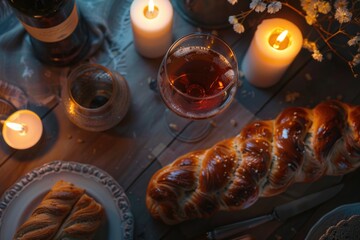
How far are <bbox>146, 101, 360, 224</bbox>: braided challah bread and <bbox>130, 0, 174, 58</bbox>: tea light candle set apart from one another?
11.1 inches

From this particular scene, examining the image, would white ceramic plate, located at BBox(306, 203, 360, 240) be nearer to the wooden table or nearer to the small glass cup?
the wooden table

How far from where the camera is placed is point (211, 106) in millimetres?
825

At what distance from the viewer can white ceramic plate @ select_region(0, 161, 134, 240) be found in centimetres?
92

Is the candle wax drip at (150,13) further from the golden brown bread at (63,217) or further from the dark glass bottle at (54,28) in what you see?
the golden brown bread at (63,217)

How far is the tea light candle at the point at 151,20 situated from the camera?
97 centimetres

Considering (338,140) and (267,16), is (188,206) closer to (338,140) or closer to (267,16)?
(338,140)

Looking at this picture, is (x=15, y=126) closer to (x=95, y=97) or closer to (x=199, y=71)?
(x=95, y=97)

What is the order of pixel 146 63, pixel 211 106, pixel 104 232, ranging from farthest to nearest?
pixel 146 63 < pixel 104 232 < pixel 211 106

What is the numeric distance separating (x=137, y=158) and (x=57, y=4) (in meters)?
0.38

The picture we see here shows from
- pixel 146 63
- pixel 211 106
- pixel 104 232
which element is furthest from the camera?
pixel 146 63

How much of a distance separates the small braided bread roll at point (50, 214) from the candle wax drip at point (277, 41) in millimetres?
516

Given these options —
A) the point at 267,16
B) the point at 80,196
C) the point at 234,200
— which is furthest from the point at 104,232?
the point at 267,16

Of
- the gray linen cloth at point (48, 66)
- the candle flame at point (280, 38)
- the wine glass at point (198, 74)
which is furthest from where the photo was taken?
the gray linen cloth at point (48, 66)

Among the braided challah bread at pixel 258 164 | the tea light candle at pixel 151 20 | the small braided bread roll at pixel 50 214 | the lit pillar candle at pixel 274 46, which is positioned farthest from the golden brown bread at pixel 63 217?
the lit pillar candle at pixel 274 46
